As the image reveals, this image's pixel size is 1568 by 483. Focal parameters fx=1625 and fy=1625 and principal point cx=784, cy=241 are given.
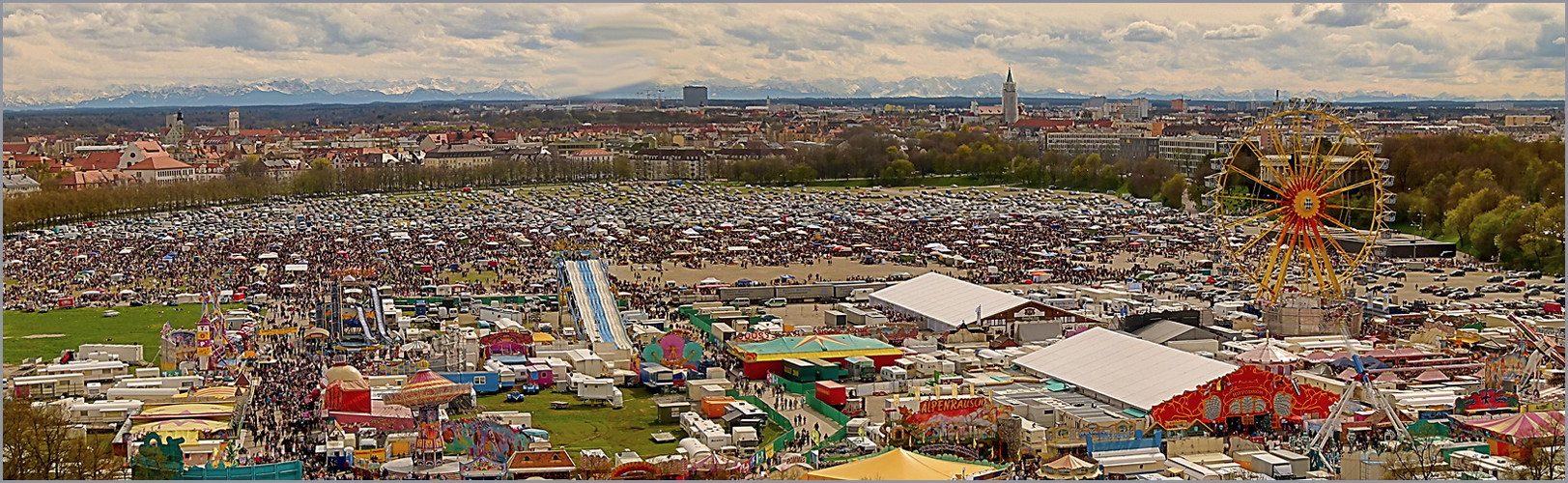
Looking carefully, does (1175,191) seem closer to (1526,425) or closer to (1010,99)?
(1526,425)

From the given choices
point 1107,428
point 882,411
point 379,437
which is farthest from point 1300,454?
point 379,437

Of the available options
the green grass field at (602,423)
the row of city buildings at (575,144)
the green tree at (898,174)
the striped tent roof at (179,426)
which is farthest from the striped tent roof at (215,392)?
the green tree at (898,174)

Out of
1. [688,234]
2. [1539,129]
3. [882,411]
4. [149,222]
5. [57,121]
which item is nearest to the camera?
[882,411]

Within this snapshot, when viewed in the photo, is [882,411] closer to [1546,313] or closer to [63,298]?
[1546,313]

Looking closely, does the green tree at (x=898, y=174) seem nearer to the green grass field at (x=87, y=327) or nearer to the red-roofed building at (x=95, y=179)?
the red-roofed building at (x=95, y=179)

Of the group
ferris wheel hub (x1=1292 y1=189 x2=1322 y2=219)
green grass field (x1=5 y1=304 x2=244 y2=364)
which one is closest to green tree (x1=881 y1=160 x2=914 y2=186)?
green grass field (x1=5 y1=304 x2=244 y2=364)

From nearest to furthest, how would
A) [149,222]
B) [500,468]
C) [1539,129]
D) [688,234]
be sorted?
1. [500,468]
2. [688,234]
3. [149,222]
4. [1539,129]
